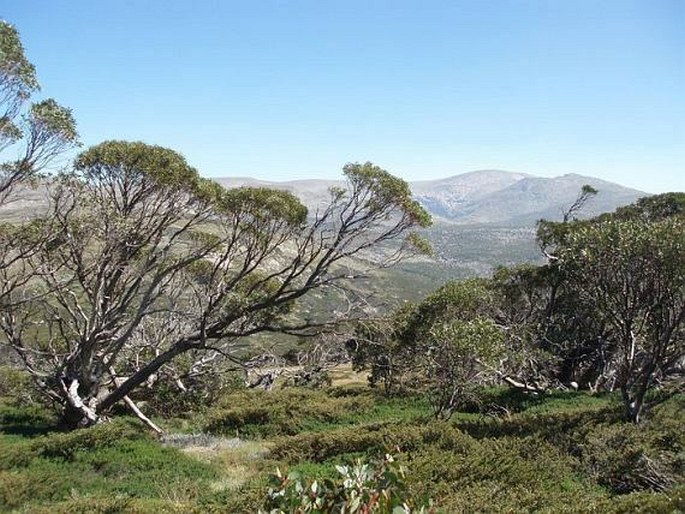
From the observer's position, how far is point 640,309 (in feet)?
76.1

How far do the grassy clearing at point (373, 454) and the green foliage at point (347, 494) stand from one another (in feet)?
22.8

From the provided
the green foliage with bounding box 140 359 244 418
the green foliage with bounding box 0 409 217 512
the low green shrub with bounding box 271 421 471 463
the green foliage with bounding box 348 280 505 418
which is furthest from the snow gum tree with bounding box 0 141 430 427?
the low green shrub with bounding box 271 421 471 463

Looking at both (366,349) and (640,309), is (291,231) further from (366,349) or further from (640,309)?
(366,349)

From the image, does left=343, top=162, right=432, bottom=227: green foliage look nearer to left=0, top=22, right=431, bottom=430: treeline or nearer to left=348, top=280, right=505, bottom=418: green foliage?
left=0, top=22, right=431, bottom=430: treeline

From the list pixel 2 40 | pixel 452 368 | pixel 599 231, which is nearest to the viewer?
pixel 2 40

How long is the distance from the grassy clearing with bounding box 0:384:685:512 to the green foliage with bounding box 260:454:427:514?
6939 mm

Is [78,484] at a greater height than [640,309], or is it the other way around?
[640,309]

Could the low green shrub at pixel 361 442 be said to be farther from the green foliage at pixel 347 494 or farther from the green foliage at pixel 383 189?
the green foliage at pixel 347 494

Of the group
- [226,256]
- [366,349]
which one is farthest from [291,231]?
[366,349]

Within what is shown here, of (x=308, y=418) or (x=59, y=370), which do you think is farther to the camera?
(x=308, y=418)

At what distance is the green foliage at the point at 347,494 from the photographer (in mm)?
3615

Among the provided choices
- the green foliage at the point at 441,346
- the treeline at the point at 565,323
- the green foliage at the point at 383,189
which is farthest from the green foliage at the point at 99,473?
the green foliage at the point at 383,189

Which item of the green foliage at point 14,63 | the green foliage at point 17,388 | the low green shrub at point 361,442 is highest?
the green foliage at point 14,63

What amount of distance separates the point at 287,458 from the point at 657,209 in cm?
3547
